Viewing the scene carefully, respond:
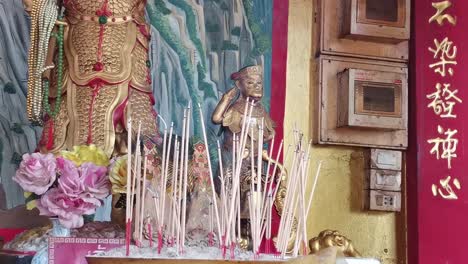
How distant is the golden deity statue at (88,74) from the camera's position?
238cm

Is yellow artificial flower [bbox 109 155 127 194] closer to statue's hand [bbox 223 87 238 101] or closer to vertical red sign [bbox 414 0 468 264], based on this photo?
statue's hand [bbox 223 87 238 101]

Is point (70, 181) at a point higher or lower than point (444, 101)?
lower

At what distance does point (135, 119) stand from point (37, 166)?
0.82 metres

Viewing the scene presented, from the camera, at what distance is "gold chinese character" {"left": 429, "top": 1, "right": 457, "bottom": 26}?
3064 mm

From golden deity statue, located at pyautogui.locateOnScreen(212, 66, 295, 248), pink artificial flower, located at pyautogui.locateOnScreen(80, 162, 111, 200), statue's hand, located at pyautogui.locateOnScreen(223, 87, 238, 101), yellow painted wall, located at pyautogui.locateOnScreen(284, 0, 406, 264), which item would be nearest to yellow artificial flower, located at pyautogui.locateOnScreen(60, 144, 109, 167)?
pink artificial flower, located at pyautogui.locateOnScreen(80, 162, 111, 200)

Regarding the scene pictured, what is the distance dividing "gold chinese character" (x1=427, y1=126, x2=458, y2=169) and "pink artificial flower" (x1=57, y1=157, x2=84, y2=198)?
1.86 meters

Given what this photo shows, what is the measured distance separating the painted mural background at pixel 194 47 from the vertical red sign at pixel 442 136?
70cm

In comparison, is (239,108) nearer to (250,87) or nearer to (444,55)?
(250,87)

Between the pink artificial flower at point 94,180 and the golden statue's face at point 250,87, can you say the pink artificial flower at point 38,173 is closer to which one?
the pink artificial flower at point 94,180

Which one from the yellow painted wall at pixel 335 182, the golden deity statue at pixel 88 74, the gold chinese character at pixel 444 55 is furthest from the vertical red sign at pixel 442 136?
the golden deity statue at pixel 88 74

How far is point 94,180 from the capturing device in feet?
5.48

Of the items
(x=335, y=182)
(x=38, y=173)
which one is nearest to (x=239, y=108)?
(x=335, y=182)

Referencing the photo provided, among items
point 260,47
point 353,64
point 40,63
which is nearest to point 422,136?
point 353,64

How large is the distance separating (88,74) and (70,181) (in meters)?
0.91
